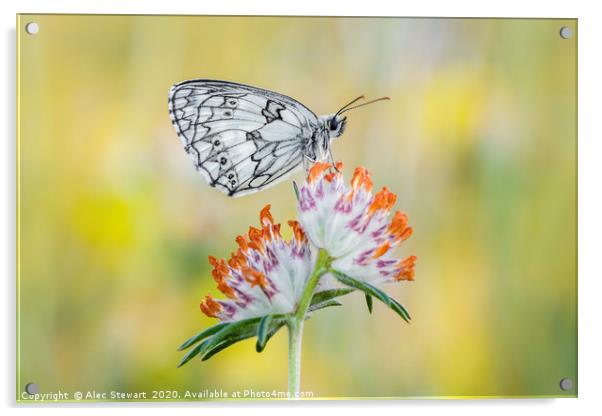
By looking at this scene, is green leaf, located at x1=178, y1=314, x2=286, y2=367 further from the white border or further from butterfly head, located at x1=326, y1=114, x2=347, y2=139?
butterfly head, located at x1=326, y1=114, x2=347, y2=139

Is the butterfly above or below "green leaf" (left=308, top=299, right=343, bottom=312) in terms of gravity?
above

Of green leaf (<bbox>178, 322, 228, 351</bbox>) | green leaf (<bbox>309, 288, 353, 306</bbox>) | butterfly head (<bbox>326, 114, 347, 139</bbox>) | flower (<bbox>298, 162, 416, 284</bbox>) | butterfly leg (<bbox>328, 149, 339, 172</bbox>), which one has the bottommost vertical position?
green leaf (<bbox>178, 322, 228, 351</bbox>)

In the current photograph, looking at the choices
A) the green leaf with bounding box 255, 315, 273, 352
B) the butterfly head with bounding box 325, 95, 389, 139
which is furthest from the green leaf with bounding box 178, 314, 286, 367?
the butterfly head with bounding box 325, 95, 389, 139

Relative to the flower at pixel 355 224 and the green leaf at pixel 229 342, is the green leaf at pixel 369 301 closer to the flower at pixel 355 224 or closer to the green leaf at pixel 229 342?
the flower at pixel 355 224

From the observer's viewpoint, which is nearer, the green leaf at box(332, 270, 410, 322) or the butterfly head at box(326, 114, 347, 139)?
the green leaf at box(332, 270, 410, 322)

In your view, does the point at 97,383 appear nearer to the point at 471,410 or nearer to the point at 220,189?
the point at 220,189

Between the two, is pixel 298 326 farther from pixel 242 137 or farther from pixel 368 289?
pixel 242 137

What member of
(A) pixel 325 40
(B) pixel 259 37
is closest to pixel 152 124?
(B) pixel 259 37
